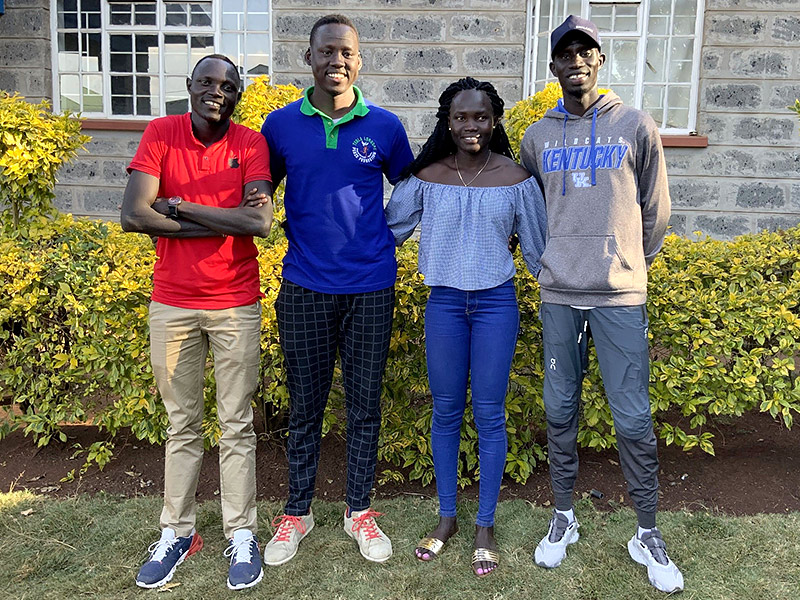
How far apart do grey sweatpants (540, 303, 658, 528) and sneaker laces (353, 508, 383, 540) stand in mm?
932

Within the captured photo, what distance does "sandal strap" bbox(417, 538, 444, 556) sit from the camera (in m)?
3.25

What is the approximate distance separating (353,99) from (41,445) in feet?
9.63

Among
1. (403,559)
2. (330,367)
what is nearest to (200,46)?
(330,367)

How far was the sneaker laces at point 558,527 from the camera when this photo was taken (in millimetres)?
3248

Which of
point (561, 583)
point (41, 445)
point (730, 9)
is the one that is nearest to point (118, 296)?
point (41, 445)

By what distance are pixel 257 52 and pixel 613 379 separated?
6.46 m

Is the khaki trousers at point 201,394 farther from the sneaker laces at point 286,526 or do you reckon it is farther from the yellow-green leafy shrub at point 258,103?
the yellow-green leafy shrub at point 258,103

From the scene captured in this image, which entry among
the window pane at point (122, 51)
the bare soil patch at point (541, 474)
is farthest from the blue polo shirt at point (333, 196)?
the window pane at point (122, 51)

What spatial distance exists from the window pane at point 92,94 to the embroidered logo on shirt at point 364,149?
20.6 feet

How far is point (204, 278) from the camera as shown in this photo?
2.97m

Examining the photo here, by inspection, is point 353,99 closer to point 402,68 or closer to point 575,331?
point 575,331

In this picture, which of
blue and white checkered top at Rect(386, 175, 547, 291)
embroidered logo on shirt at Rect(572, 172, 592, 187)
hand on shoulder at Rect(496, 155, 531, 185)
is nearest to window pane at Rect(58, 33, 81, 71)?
blue and white checkered top at Rect(386, 175, 547, 291)

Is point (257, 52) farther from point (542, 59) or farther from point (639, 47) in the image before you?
point (639, 47)

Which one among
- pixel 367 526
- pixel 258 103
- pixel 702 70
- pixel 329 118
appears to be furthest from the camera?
pixel 702 70
